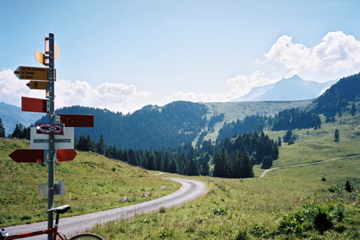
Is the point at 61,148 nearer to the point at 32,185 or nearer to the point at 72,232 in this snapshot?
the point at 72,232

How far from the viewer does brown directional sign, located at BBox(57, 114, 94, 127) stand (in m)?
6.46

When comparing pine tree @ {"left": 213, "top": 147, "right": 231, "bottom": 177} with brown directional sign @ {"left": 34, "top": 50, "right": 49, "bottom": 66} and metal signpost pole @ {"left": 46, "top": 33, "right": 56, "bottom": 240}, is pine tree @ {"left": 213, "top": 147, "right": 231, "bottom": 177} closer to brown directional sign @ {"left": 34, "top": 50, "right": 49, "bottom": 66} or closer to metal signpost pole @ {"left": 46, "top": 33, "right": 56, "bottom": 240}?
metal signpost pole @ {"left": 46, "top": 33, "right": 56, "bottom": 240}

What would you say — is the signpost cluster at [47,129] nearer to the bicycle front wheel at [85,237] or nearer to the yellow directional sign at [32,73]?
the yellow directional sign at [32,73]

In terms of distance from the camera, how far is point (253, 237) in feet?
29.7

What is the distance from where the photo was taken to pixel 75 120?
22.1 ft

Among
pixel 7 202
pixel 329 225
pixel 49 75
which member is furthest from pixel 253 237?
pixel 7 202

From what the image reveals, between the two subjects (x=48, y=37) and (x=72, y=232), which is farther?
(x=72, y=232)

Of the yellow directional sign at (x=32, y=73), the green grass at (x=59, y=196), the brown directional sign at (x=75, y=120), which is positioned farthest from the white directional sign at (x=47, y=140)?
the green grass at (x=59, y=196)

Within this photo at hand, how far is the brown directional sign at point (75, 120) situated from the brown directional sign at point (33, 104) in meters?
0.52

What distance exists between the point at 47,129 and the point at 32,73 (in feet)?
5.30

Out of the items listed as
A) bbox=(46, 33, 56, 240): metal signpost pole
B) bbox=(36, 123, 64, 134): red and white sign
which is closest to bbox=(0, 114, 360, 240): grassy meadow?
bbox=(46, 33, 56, 240): metal signpost pole

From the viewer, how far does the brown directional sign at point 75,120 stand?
6464 mm

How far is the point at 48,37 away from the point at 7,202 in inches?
798

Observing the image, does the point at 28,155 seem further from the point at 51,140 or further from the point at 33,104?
the point at 33,104
